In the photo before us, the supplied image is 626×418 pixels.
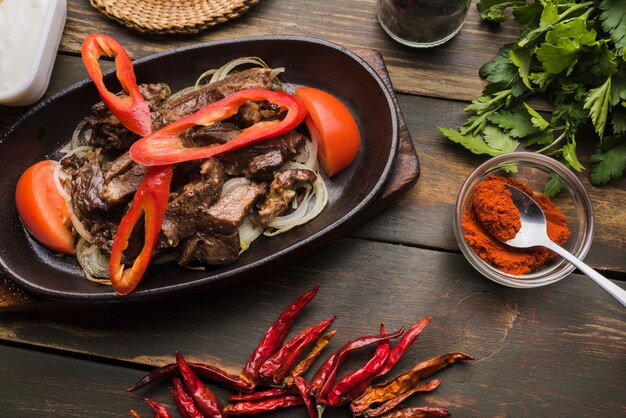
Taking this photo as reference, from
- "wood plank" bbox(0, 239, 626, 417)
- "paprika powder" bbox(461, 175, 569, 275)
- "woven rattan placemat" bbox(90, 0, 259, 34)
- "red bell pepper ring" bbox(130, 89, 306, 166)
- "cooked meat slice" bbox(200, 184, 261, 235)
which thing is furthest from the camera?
"woven rattan placemat" bbox(90, 0, 259, 34)

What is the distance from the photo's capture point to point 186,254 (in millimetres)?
2982

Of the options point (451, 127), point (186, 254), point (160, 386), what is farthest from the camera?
point (451, 127)

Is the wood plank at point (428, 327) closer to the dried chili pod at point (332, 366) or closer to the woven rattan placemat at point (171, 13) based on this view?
the dried chili pod at point (332, 366)

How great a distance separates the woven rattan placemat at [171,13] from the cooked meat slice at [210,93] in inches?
21.6

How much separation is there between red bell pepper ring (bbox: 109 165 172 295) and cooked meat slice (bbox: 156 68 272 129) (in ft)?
1.13

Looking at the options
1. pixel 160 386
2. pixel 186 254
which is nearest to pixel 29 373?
pixel 160 386

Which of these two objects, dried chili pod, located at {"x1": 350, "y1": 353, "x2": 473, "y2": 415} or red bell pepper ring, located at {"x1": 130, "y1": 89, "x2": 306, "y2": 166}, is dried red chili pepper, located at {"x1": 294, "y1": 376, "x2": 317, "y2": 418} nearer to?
dried chili pod, located at {"x1": 350, "y1": 353, "x2": 473, "y2": 415}

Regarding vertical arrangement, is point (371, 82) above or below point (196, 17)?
below

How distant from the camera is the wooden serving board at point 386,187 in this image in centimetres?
305

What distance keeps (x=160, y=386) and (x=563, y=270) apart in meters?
2.21

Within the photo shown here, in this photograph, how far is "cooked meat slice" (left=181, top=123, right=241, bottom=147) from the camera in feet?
9.96

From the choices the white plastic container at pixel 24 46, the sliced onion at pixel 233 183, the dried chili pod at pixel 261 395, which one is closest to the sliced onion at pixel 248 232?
the sliced onion at pixel 233 183

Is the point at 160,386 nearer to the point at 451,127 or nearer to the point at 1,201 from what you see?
the point at 1,201

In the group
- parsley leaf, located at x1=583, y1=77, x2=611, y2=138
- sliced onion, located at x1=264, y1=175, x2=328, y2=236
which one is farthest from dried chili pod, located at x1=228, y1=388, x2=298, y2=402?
parsley leaf, located at x1=583, y1=77, x2=611, y2=138
